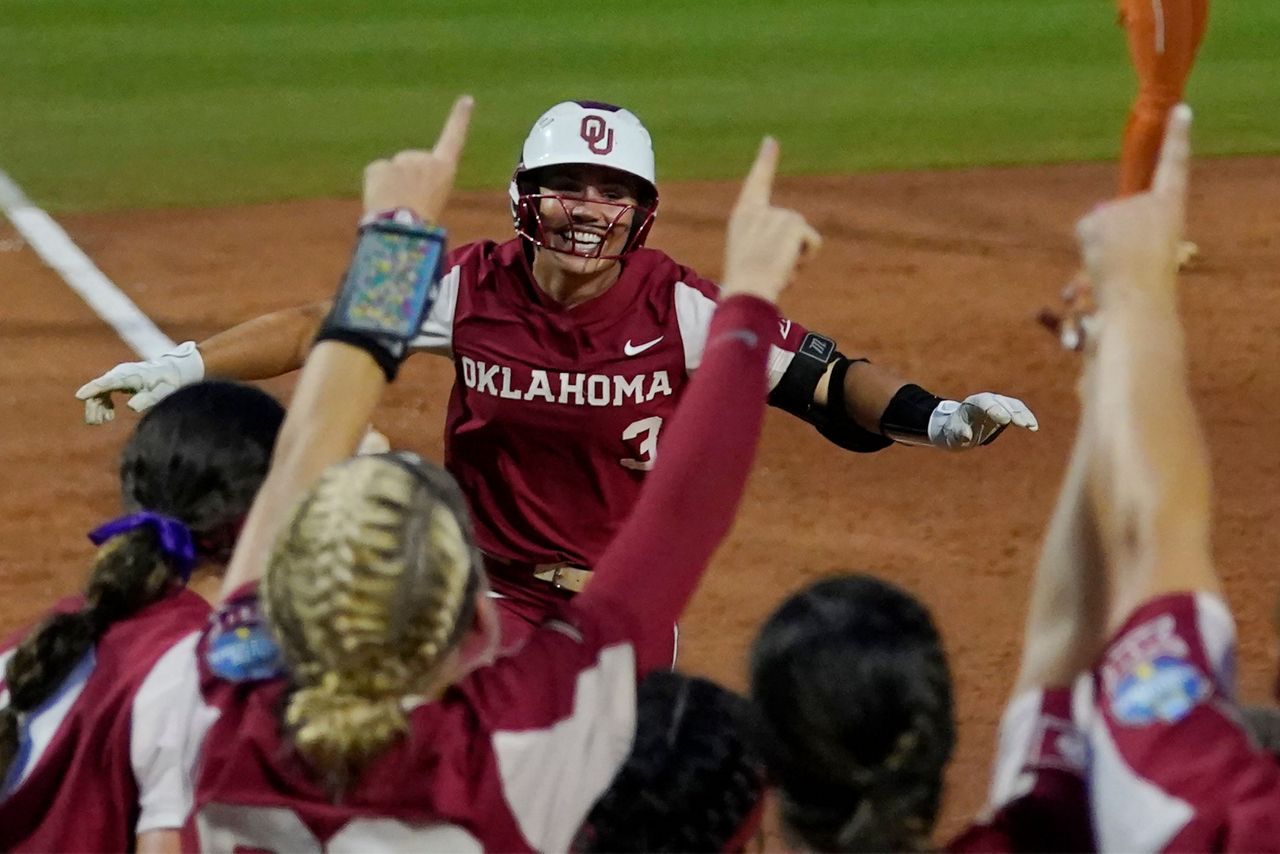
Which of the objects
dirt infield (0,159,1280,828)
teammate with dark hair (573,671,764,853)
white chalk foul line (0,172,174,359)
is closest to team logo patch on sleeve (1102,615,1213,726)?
teammate with dark hair (573,671,764,853)

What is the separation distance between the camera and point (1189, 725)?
5.47 ft

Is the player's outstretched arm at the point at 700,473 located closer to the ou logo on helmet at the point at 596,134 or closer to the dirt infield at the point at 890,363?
the ou logo on helmet at the point at 596,134

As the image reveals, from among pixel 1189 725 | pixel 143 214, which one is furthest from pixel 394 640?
pixel 143 214

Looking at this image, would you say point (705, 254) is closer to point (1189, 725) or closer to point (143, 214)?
point (143, 214)

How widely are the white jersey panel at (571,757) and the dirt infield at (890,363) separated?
2.59 metres

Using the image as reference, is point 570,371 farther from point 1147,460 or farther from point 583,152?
point 1147,460

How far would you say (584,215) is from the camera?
3977 mm

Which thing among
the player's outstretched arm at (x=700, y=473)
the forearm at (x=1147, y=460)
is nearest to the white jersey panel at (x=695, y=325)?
the player's outstretched arm at (x=700, y=473)

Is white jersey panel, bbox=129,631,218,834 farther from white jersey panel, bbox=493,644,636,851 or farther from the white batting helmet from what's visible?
the white batting helmet

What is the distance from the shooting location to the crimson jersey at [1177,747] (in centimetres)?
164

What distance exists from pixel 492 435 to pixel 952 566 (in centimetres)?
226

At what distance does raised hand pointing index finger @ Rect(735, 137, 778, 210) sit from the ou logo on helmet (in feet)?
5.23

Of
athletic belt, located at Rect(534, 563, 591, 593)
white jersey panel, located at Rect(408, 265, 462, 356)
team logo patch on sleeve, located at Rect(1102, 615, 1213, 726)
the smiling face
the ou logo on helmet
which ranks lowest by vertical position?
athletic belt, located at Rect(534, 563, 591, 593)

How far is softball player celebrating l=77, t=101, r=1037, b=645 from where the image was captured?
3951 mm
